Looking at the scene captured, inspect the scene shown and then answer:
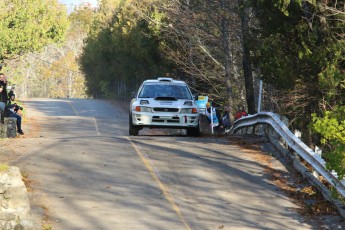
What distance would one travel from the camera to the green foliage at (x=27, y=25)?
157 feet

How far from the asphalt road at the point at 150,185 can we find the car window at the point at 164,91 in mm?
2733

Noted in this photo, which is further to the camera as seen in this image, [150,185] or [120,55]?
[120,55]

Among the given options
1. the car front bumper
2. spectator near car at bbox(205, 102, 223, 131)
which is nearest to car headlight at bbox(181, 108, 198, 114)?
the car front bumper

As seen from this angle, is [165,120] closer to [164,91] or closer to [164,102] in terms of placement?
[164,102]

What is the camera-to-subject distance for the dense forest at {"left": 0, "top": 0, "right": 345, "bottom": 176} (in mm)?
17531

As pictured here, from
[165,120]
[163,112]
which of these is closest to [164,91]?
[163,112]

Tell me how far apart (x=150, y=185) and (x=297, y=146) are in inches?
131

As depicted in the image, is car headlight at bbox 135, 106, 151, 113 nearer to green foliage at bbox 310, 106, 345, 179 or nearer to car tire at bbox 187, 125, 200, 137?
car tire at bbox 187, 125, 200, 137

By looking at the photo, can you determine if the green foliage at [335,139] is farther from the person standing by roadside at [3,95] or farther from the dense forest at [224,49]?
the person standing by roadside at [3,95]

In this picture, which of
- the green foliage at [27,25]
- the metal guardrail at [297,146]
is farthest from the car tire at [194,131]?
the green foliage at [27,25]

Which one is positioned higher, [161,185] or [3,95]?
[3,95]

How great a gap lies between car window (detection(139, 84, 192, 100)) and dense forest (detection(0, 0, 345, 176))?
230 centimetres

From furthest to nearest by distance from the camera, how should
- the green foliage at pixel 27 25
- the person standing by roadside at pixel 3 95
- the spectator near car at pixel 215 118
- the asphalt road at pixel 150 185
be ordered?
the green foliage at pixel 27 25
the spectator near car at pixel 215 118
the person standing by roadside at pixel 3 95
the asphalt road at pixel 150 185

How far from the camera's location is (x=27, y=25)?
49.5 m
